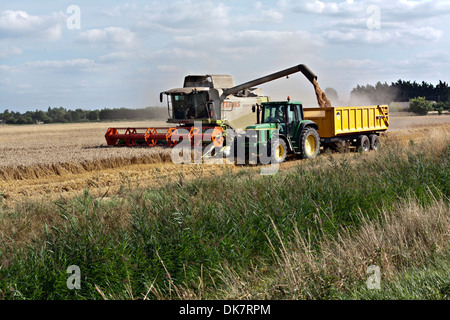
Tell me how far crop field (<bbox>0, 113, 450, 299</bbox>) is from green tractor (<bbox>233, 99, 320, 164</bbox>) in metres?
6.75

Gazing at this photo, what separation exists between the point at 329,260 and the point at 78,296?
9.36ft

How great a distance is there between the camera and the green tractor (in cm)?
1639

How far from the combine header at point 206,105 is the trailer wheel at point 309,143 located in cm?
304

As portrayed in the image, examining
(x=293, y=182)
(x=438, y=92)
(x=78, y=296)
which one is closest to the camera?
(x=78, y=296)

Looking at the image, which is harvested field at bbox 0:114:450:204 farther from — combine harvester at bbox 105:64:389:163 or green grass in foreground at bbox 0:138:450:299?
green grass in foreground at bbox 0:138:450:299

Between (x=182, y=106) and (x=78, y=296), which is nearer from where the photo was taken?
(x=78, y=296)

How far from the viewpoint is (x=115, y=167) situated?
58.9ft

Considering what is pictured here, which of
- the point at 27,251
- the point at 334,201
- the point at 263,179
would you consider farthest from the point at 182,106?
the point at 27,251

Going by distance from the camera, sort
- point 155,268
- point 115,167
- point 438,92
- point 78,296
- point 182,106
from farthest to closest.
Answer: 1. point 438,92
2. point 182,106
3. point 115,167
4. point 155,268
5. point 78,296

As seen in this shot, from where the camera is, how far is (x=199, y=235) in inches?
247

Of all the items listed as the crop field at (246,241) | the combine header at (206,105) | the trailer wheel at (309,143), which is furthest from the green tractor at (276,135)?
the crop field at (246,241)

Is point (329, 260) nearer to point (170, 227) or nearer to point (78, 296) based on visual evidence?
point (170, 227)

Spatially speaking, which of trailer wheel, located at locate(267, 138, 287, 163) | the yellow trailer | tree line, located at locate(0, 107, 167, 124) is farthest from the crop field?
tree line, located at locate(0, 107, 167, 124)

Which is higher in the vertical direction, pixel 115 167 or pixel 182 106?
pixel 182 106
